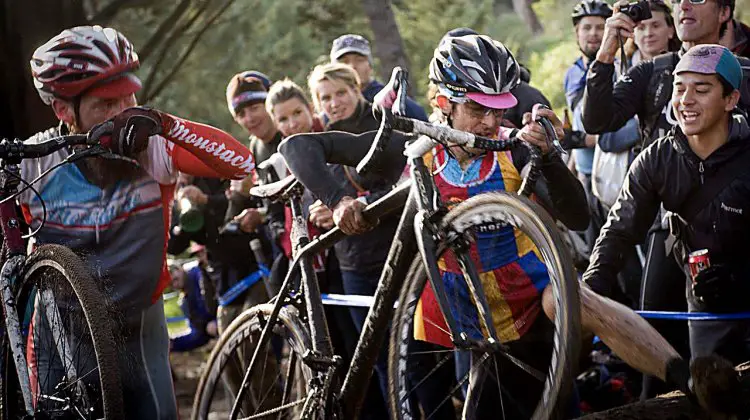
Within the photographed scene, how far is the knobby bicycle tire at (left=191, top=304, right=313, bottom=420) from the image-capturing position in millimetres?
5102

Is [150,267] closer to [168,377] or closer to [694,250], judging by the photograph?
[168,377]

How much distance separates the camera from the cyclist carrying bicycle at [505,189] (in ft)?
13.7

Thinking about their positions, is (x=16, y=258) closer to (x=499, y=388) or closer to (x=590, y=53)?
(x=499, y=388)

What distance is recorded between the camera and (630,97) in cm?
608

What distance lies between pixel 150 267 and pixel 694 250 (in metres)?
2.31

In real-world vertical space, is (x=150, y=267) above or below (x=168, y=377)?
above

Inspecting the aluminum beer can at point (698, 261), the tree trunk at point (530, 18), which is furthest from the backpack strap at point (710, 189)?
the tree trunk at point (530, 18)

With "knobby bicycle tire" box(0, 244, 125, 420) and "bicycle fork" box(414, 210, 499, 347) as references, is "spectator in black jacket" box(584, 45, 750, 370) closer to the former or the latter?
"bicycle fork" box(414, 210, 499, 347)

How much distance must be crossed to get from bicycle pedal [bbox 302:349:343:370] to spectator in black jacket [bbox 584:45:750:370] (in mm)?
1094

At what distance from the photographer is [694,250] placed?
504 cm

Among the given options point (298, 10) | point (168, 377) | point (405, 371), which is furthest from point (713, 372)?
point (298, 10)

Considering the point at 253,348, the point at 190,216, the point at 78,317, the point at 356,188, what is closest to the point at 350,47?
the point at 190,216

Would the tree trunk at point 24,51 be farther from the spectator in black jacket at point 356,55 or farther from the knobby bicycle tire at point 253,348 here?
the knobby bicycle tire at point 253,348

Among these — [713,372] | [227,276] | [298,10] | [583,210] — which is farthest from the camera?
[298,10]
